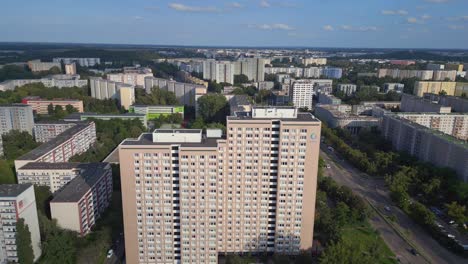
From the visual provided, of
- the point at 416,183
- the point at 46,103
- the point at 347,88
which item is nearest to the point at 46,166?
the point at 46,103

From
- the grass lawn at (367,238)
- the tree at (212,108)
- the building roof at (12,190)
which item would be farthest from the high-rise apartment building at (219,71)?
the building roof at (12,190)

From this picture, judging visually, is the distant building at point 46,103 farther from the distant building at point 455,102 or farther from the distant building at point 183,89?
the distant building at point 455,102

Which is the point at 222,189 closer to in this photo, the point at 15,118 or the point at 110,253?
the point at 110,253

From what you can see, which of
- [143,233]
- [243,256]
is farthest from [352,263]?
[143,233]

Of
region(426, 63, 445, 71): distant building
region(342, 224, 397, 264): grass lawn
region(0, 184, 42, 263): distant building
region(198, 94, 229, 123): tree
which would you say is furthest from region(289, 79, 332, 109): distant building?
region(426, 63, 445, 71): distant building

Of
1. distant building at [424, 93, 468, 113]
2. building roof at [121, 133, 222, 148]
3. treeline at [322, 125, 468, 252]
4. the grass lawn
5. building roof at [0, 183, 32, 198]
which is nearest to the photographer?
building roof at [121, 133, 222, 148]

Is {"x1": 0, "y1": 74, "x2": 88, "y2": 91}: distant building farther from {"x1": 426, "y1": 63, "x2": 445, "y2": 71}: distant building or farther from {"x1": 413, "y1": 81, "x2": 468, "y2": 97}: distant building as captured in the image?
{"x1": 426, "y1": 63, "x2": 445, "y2": 71}: distant building
